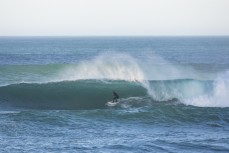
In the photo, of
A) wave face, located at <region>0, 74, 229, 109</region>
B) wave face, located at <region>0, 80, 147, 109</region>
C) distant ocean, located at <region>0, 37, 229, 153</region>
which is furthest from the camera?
wave face, located at <region>0, 80, 147, 109</region>

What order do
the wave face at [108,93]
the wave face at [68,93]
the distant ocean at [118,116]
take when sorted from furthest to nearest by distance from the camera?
1. the wave face at [68,93]
2. the wave face at [108,93]
3. the distant ocean at [118,116]

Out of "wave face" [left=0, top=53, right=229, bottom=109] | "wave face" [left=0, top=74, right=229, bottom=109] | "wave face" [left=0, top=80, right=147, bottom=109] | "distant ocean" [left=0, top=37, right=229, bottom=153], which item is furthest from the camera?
"wave face" [left=0, top=80, right=147, bottom=109]

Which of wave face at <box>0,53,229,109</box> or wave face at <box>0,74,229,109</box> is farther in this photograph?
wave face at <box>0,53,229,109</box>

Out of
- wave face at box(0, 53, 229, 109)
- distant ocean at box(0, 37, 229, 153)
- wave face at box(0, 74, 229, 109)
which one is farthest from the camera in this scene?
wave face at box(0, 53, 229, 109)

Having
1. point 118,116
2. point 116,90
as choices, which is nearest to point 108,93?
point 116,90

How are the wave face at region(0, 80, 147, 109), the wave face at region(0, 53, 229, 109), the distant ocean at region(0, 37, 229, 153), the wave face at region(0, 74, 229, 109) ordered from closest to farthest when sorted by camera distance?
1. the distant ocean at region(0, 37, 229, 153)
2. the wave face at region(0, 74, 229, 109)
3. the wave face at region(0, 53, 229, 109)
4. the wave face at region(0, 80, 147, 109)

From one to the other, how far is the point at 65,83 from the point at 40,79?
29.4 ft

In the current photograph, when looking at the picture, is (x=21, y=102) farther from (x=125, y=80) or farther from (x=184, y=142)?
(x=184, y=142)

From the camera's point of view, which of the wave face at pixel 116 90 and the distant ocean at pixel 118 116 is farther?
the wave face at pixel 116 90

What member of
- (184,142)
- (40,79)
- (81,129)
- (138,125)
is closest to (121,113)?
(138,125)

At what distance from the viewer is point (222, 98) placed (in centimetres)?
2227

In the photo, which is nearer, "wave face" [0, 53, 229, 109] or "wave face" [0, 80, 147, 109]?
"wave face" [0, 53, 229, 109]

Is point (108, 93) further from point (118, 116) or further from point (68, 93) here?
point (118, 116)

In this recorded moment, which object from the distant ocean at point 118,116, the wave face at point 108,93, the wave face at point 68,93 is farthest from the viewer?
the wave face at point 68,93
